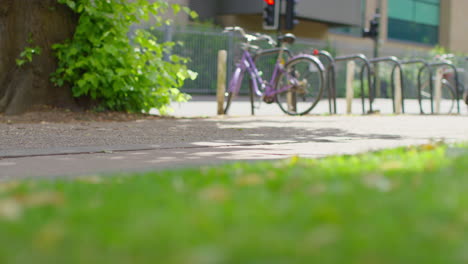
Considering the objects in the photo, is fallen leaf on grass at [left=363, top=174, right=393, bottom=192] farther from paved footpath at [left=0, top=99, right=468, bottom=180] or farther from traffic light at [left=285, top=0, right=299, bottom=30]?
traffic light at [left=285, top=0, right=299, bottom=30]

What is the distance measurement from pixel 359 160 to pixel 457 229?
238 cm

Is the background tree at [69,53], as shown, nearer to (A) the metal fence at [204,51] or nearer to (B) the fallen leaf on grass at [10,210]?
(B) the fallen leaf on grass at [10,210]

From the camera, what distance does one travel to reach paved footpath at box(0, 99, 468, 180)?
6.16 meters

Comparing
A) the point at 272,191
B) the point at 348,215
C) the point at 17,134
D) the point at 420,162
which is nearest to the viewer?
the point at 348,215

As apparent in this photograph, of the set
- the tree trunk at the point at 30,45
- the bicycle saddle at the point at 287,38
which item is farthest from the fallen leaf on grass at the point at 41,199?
the bicycle saddle at the point at 287,38

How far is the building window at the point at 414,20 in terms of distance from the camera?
42500mm

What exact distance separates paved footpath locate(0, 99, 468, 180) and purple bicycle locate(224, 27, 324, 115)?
157 cm

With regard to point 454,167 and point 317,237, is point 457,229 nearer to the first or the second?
point 317,237

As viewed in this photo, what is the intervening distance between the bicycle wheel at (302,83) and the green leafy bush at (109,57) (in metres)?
2.12

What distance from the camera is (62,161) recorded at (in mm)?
6297

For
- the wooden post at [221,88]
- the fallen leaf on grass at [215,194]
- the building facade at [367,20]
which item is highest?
the building facade at [367,20]

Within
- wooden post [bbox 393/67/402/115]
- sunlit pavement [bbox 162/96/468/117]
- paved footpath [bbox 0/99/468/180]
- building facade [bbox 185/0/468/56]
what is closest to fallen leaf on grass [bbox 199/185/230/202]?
paved footpath [bbox 0/99/468/180]

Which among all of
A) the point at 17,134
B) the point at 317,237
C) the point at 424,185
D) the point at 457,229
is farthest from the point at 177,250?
the point at 17,134

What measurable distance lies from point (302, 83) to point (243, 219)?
1052 cm
